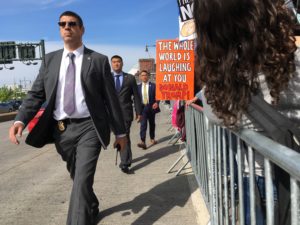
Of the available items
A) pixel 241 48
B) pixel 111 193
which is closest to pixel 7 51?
pixel 111 193

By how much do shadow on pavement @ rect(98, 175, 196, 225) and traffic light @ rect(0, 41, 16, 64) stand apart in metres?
36.6

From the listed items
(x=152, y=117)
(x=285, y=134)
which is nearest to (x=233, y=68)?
(x=285, y=134)

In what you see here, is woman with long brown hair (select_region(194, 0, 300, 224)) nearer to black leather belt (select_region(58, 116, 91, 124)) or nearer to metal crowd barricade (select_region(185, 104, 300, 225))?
metal crowd barricade (select_region(185, 104, 300, 225))

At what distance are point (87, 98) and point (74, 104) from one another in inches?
5.5

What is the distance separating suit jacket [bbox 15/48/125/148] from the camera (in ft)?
13.8

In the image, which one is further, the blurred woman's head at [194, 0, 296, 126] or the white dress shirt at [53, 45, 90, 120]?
the white dress shirt at [53, 45, 90, 120]

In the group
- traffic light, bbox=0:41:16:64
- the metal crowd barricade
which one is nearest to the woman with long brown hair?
the metal crowd barricade

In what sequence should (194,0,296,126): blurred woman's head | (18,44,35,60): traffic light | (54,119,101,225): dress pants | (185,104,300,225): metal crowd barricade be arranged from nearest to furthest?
(185,104,300,225): metal crowd barricade
(194,0,296,126): blurred woman's head
(54,119,101,225): dress pants
(18,44,35,60): traffic light

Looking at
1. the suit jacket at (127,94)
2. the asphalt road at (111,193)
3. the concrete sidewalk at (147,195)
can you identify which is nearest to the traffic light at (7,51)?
the asphalt road at (111,193)

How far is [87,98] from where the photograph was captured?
4180mm

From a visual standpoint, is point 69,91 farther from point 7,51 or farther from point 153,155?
point 7,51

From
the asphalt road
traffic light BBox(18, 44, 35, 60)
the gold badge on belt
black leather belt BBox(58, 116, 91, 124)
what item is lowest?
the asphalt road

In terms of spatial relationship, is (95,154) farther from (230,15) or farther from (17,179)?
(17,179)

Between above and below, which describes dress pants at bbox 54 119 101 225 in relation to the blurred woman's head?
below
